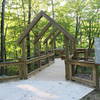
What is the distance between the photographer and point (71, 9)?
40.7 feet

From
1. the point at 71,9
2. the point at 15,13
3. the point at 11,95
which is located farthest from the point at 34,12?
the point at 11,95

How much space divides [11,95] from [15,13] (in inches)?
313

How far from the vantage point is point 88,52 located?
936 cm

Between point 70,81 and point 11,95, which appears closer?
point 11,95

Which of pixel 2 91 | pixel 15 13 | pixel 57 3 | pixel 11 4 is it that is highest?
pixel 57 3

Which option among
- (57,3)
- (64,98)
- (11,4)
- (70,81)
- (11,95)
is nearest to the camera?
(64,98)

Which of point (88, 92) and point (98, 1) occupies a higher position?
point (98, 1)

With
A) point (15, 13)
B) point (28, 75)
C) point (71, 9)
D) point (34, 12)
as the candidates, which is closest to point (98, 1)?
Result: point (71, 9)

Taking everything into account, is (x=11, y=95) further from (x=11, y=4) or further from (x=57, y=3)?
(x=57, y=3)

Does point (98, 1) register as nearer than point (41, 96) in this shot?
No

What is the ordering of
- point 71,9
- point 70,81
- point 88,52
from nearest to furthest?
point 70,81 < point 88,52 < point 71,9

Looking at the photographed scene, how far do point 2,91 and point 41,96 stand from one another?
152 centimetres

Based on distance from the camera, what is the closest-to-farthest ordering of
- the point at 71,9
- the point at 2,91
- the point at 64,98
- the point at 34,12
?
the point at 64,98 < the point at 2,91 < the point at 34,12 < the point at 71,9

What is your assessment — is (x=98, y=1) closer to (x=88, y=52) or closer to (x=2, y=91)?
(x=88, y=52)
